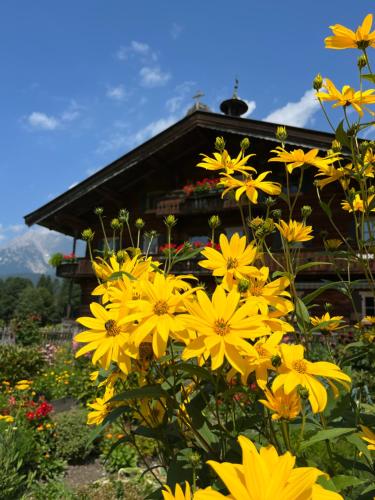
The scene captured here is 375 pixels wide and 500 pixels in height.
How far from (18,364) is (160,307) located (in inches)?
291

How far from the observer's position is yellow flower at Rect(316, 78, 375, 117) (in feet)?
4.40

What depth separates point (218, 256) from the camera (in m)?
1.11

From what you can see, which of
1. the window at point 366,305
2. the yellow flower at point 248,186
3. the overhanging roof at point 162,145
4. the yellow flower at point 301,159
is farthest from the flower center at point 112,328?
the window at point 366,305

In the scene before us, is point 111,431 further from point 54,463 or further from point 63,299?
point 63,299

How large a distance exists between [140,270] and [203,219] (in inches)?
524

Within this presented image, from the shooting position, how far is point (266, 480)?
1.76 feet

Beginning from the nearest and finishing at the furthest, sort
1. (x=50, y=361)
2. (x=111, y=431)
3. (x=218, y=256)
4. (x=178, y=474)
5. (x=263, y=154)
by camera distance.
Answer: (x=178, y=474), (x=218, y=256), (x=111, y=431), (x=50, y=361), (x=263, y=154)

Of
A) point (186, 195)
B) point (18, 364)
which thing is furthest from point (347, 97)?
point (186, 195)

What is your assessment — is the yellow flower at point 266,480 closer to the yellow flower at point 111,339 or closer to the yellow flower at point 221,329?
the yellow flower at point 221,329

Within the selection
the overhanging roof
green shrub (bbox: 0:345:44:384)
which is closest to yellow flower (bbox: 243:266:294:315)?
green shrub (bbox: 0:345:44:384)

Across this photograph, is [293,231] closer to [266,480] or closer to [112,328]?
[112,328]

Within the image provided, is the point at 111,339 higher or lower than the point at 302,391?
higher

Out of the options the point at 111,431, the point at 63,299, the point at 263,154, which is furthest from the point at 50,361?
the point at 63,299

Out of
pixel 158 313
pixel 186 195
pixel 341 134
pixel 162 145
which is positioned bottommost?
pixel 158 313
